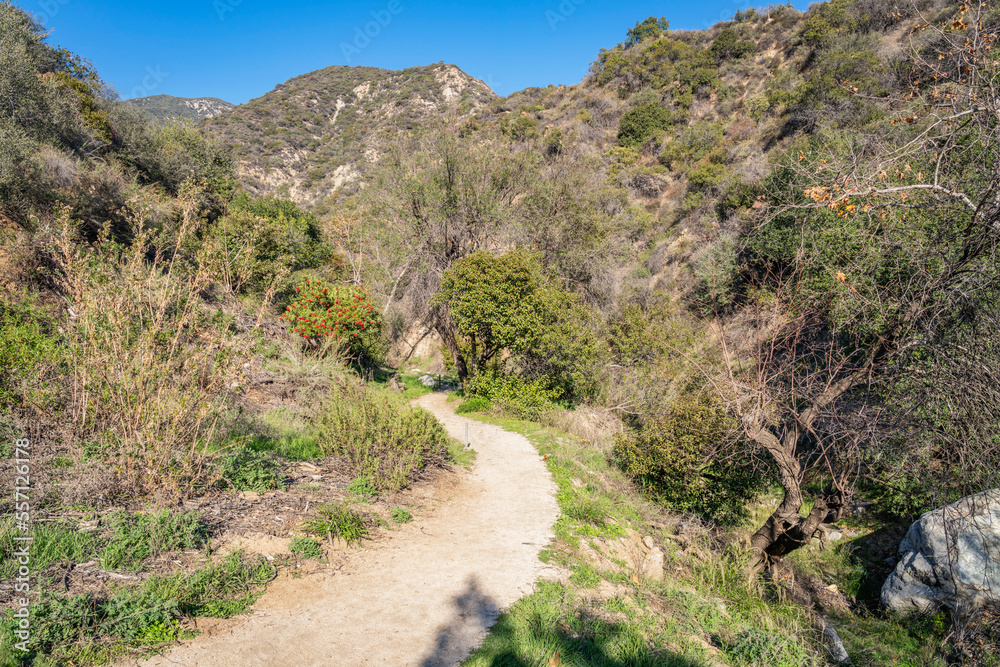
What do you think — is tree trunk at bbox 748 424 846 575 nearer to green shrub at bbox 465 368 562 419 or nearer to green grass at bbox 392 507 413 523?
green grass at bbox 392 507 413 523

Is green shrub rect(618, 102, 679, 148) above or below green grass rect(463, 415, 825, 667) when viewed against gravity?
above

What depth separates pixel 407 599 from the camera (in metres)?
4.06

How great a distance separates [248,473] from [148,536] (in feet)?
5.04

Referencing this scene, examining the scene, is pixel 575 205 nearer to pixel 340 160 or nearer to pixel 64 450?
pixel 64 450

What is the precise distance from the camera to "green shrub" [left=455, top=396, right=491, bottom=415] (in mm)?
12000

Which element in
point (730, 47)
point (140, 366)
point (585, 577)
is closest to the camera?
point (140, 366)

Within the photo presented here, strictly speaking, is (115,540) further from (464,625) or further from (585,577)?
(585,577)

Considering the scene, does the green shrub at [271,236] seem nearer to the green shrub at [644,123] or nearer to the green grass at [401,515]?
the green grass at [401,515]

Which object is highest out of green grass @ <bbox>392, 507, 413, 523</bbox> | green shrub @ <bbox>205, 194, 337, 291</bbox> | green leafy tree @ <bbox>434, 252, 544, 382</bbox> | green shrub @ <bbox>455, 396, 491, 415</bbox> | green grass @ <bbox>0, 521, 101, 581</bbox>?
green shrub @ <bbox>205, 194, 337, 291</bbox>

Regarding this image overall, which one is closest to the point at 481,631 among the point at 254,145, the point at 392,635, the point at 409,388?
the point at 392,635

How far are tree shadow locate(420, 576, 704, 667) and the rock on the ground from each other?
10.9ft

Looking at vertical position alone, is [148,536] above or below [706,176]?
below

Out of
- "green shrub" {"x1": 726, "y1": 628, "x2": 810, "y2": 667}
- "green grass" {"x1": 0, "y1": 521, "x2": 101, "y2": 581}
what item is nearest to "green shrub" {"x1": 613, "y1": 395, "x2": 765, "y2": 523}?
"green shrub" {"x1": 726, "y1": 628, "x2": 810, "y2": 667}

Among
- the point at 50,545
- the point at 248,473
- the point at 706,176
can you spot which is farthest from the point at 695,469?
the point at 706,176
